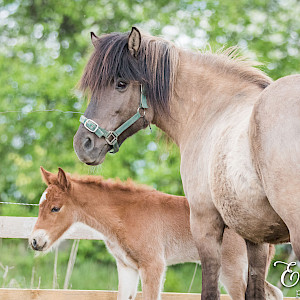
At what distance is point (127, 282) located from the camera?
4484 mm

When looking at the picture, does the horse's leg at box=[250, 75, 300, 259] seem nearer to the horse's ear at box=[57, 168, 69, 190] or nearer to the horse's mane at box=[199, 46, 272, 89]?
the horse's mane at box=[199, 46, 272, 89]

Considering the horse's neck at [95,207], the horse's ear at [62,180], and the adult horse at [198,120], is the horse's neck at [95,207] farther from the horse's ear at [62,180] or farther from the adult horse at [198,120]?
the adult horse at [198,120]

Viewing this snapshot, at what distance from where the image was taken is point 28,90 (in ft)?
32.2

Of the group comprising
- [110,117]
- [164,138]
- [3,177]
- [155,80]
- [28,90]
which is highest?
[155,80]

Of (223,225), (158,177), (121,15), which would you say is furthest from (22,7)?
(223,225)

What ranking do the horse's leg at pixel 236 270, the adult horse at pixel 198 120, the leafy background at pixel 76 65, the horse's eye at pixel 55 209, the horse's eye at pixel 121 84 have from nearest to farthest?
1. the adult horse at pixel 198 120
2. the horse's eye at pixel 121 84
3. the horse's leg at pixel 236 270
4. the horse's eye at pixel 55 209
5. the leafy background at pixel 76 65

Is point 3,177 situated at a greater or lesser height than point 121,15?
lesser

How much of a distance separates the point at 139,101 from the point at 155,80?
16 centimetres

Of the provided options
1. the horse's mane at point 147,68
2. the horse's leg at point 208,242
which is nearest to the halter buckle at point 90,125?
the horse's mane at point 147,68

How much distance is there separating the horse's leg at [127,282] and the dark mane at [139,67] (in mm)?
2208

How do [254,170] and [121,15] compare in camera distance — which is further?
[121,15]

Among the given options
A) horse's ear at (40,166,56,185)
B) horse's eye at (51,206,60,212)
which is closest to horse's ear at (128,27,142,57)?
horse's ear at (40,166,56,185)

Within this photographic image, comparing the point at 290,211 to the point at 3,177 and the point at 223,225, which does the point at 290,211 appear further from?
the point at 3,177

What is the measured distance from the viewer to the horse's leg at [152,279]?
14.0 feet
